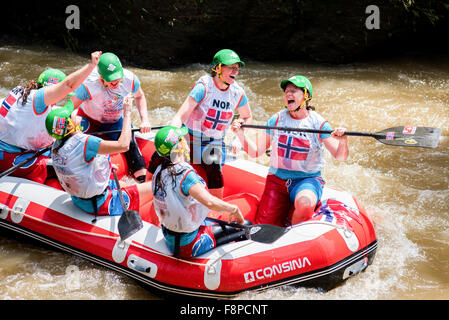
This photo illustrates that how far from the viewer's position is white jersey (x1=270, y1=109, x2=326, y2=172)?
144 inches

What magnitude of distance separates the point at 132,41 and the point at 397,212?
18.0 ft

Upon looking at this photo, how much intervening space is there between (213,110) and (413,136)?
1529 millimetres

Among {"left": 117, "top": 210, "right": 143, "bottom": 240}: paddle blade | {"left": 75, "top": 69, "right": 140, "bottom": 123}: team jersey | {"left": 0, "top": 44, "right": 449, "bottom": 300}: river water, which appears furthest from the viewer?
{"left": 75, "top": 69, "right": 140, "bottom": 123}: team jersey

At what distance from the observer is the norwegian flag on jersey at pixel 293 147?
3.65 meters

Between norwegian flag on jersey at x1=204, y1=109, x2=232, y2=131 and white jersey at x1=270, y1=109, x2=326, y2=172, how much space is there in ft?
1.56

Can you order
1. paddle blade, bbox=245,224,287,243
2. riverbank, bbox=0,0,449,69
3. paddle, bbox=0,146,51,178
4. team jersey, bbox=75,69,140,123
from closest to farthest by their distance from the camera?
paddle blade, bbox=245,224,287,243
paddle, bbox=0,146,51,178
team jersey, bbox=75,69,140,123
riverbank, bbox=0,0,449,69

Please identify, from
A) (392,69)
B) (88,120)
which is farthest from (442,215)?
(392,69)

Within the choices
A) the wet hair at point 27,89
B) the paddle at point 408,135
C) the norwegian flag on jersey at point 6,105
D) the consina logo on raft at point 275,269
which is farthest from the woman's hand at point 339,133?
the norwegian flag on jersey at point 6,105

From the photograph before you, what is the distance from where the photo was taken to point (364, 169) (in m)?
5.43

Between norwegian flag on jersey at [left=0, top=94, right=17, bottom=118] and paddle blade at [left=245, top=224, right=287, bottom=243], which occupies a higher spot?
norwegian flag on jersey at [left=0, top=94, right=17, bottom=118]

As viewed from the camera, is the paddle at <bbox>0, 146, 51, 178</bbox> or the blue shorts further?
the paddle at <bbox>0, 146, 51, 178</bbox>

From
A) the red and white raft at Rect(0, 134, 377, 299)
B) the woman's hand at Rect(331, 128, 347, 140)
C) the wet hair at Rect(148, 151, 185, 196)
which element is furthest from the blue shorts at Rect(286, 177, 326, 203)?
the wet hair at Rect(148, 151, 185, 196)

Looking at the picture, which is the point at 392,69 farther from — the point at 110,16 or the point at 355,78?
the point at 110,16

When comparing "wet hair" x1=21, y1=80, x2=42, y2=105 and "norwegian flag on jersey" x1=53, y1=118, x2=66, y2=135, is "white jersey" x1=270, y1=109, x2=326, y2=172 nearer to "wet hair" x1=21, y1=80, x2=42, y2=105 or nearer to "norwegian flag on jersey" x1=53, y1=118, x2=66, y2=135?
"norwegian flag on jersey" x1=53, y1=118, x2=66, y2=135
